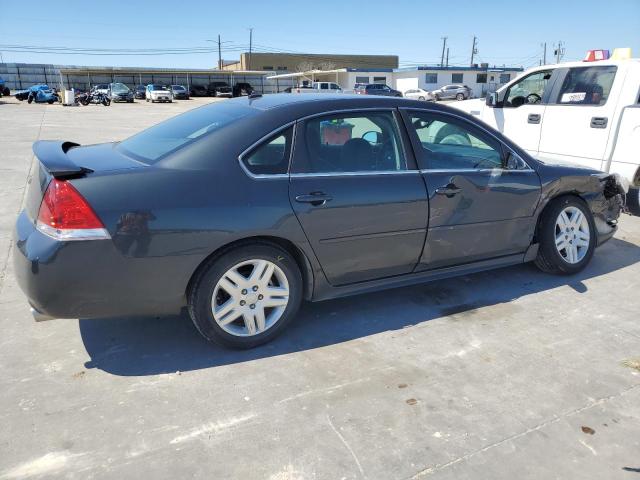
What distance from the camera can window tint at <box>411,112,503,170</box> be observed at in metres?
3.77

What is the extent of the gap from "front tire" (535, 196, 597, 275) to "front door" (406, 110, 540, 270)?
204 millimetres

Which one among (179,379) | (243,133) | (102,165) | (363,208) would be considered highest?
(243,133)

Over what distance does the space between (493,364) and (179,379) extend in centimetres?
188

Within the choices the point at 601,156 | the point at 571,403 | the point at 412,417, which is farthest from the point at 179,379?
the point at 601,156

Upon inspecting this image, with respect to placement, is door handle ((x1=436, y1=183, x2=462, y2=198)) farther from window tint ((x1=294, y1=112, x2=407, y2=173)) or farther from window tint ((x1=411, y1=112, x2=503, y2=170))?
window tint ((x1=294, y1=112, x2=407, y2=173))

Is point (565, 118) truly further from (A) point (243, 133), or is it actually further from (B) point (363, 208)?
(A) point (243, 133)

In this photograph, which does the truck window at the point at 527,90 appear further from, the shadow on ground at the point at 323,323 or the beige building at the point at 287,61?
the beige building at the point at 287,61

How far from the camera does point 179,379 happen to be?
116 inches

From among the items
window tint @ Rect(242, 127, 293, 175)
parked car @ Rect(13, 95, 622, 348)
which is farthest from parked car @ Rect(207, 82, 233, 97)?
window tint @ Rect(242, 127, 293, 175)

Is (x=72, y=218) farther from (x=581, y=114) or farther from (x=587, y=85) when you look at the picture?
(x=587, y=85)

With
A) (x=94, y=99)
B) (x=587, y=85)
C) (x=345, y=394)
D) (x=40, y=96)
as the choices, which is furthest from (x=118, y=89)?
(x=345, y=394)

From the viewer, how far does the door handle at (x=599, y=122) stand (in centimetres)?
Result: 636

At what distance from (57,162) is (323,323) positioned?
1972mm

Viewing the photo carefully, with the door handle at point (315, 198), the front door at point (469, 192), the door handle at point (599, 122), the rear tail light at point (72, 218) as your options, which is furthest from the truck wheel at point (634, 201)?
the rear tail light at point (72, 218)
